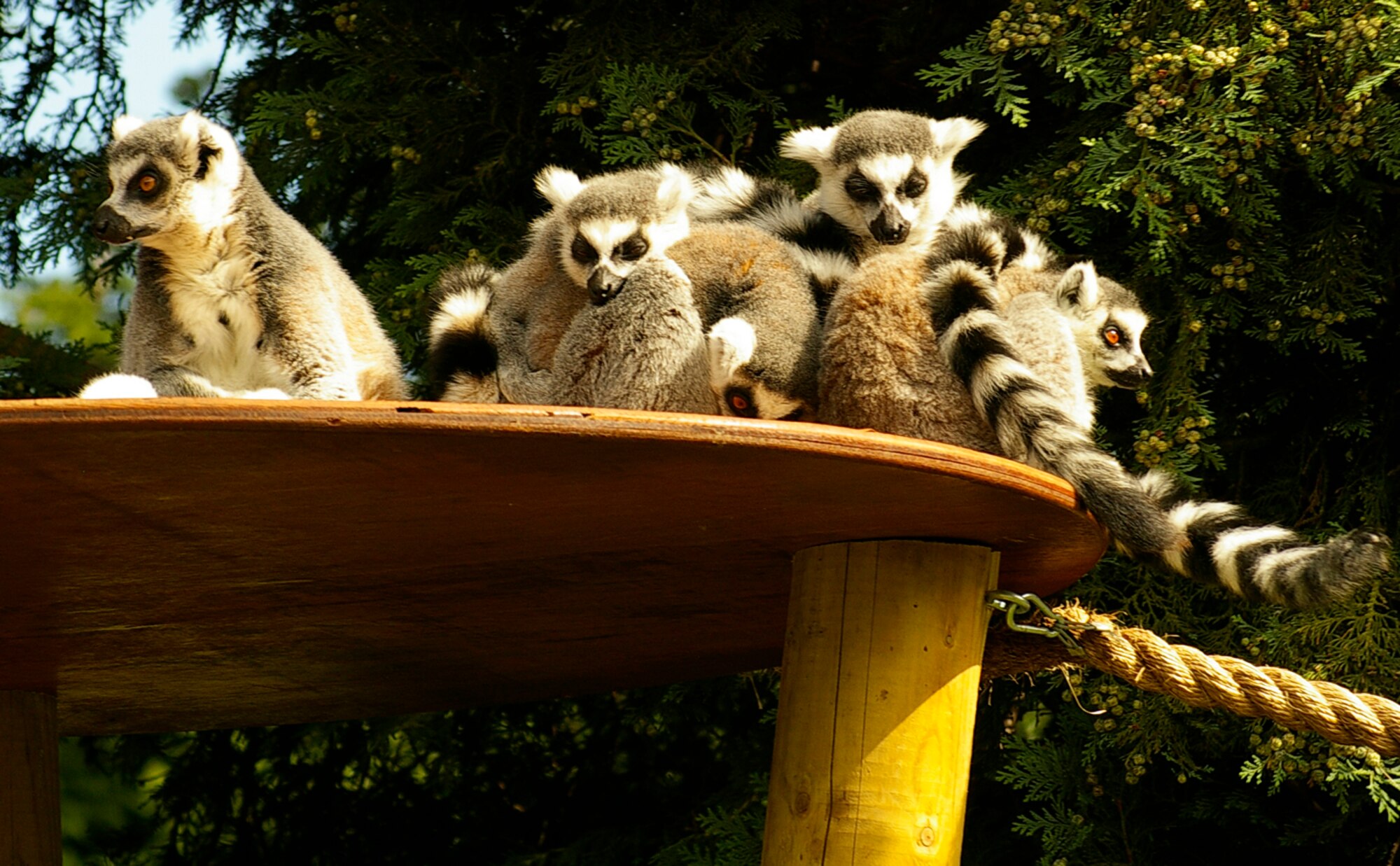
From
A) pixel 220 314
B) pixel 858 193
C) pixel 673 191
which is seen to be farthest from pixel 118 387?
pixel 858 193

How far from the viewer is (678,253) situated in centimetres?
246

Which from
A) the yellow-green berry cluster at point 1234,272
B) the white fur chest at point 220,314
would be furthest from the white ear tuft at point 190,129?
the yellow-green berry cluster at point 1234,272

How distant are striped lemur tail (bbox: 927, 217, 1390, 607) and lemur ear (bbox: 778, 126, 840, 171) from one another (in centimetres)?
55

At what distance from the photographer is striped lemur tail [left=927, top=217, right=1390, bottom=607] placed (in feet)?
6.38

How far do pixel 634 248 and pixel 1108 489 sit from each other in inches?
38.6

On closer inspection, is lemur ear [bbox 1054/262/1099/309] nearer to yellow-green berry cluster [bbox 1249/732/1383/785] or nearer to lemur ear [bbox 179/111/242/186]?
yellow-green berry cluster [bbox 1249/732/1383/785]

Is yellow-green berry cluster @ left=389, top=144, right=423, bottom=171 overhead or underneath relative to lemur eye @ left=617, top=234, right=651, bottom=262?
overhead

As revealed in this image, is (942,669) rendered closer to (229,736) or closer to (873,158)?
(873,158)

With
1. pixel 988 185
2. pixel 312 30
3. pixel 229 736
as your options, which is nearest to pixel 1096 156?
pixel 988 185

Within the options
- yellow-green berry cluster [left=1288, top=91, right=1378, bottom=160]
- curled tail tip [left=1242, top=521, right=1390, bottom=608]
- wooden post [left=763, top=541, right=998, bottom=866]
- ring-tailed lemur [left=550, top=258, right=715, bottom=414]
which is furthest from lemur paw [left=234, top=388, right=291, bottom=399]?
yellow-green berry cluster [left=1288, top=91, right=1378, bottom=160]

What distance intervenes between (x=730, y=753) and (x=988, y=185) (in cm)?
170

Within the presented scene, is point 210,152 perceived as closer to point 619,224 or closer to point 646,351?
point 619,224

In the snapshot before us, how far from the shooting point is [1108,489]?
6.32ft

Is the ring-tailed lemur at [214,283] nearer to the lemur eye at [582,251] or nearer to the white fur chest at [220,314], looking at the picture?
the white fur chest at [220,314]
